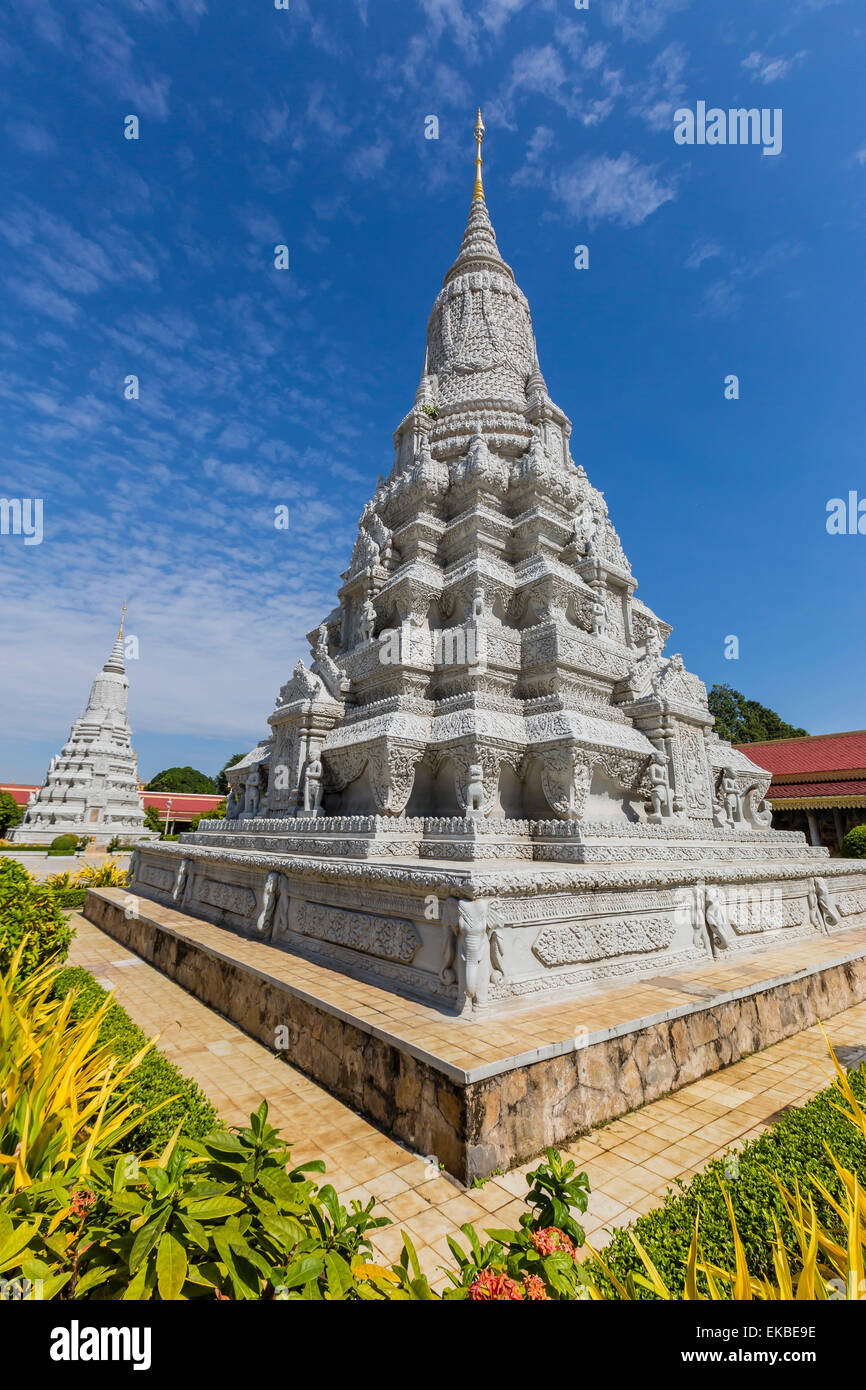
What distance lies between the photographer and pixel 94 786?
129 feet

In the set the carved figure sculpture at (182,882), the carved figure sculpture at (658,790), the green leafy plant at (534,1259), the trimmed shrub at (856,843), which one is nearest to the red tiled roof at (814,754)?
the trimmed shrub at (856,843)

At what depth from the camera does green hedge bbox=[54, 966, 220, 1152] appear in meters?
3.98

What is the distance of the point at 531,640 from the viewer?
41.2ft

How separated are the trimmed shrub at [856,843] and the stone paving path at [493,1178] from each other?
16.6 meters

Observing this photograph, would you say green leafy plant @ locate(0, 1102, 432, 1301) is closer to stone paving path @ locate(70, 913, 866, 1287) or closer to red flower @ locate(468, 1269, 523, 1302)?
red flower @ locate(468, 1269, 523, 1302)

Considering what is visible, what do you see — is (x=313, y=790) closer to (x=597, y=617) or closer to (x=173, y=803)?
(x=597, y=617)

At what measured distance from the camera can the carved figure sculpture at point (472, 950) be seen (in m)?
5.49

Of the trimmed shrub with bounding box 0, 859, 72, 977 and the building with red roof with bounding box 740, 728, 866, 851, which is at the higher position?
the building with red roof with bounding box 740, 728, 866, 851

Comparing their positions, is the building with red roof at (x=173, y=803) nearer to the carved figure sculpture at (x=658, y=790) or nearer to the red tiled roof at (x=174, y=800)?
the red tiled roof at (x=174, y=800)

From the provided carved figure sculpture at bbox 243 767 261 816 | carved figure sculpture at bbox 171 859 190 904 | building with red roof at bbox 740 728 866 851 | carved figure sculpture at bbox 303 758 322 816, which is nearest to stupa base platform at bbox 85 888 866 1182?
carved figure sculpture at bbox 303 758 322 816

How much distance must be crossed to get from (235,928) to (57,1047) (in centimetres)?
744

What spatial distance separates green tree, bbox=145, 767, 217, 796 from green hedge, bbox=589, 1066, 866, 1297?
227ft

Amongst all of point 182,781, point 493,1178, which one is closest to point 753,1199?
point 493,1178
